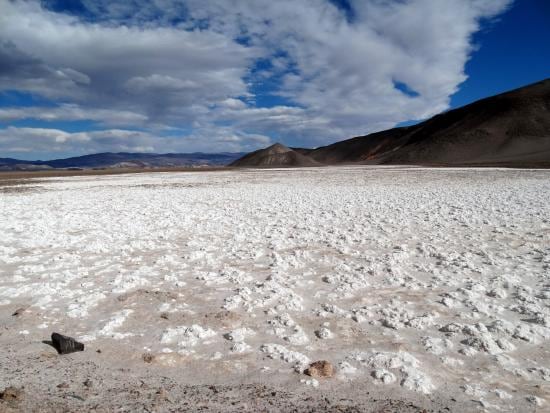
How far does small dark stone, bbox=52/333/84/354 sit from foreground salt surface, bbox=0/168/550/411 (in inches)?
8.2

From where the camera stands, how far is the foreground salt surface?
360 cm

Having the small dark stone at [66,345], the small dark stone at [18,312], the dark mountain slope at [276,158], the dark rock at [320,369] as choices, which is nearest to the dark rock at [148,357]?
the small dark stone at [66,345]

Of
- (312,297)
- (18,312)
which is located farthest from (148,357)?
(312,297)

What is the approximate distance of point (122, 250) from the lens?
7.72 m

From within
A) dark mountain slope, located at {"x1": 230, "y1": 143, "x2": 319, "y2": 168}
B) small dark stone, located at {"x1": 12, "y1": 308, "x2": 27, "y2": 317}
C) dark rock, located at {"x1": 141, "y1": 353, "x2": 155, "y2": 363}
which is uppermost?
dark mountain slope, located at {"x1": 230, "y1": 143, "x2": 319, "y2": 168}

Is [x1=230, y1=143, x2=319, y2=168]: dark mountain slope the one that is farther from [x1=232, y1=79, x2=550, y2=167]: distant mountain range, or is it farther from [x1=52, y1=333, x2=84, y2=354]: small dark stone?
[x1=52, y1=333, x2=84, y2=354]: small dark stone

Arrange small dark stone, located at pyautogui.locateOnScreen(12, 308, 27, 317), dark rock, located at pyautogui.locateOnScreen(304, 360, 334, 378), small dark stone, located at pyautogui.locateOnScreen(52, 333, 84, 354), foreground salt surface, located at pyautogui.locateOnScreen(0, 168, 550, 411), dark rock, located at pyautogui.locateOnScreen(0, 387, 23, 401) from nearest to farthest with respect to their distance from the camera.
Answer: dark rock, located at pyautogui.locateOnScreen(0, 387, 23, 401), dark rock, located at pyautogui.locateOnScreen(304, 360, 334, 378), foreground salt surface, located at pyautogui.locateOnScreen(0, 168, 550, 411), small dark stone, located at pyautogui.locateOnScreen(52, 333, 84, 354), small dark stone, located at pyautogui.locateOnScreen(12, 308, 27, 317)

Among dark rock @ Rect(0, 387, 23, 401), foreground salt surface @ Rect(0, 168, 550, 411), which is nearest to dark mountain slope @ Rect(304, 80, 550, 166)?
foreground salt surface @ Rect(0, 168, 550, 411)

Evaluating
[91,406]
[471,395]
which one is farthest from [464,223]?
[91,406]

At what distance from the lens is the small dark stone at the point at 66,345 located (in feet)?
12.4

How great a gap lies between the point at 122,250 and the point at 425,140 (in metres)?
123

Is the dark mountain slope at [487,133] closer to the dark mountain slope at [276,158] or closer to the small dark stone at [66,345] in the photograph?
the dark mountain slope at [276,158]

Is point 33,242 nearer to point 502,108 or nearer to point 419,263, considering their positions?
point 419,263

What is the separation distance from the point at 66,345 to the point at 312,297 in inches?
118
